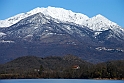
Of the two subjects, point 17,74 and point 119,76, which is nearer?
point 119,76

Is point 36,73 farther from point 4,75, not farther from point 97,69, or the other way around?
point 97,69

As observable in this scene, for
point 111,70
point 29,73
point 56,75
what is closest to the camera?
point 111,70

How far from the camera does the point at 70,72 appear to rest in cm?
15912

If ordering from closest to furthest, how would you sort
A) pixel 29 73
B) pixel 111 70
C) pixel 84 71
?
pixel 111 70 < pixel 84 71 < pixel 29 73

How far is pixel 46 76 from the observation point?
166m

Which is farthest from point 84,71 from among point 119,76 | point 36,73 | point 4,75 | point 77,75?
point 4,75

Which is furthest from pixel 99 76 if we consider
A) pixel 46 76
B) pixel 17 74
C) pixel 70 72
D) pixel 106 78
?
pixel 17 74

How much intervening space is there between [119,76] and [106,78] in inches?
182

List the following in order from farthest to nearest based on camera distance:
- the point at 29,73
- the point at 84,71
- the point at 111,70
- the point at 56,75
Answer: the point at 29,73 → the point at 56,75 → the point at 84,71 → the point at 111,70

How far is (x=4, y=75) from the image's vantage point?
569 ft

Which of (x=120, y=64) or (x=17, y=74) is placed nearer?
(x=120, y=64)

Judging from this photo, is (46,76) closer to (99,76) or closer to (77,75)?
(77,75)

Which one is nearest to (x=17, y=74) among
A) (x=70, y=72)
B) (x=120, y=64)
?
(x=70, y=72)

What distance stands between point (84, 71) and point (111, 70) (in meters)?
15.1
